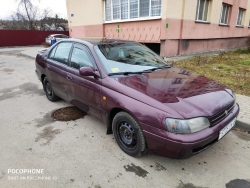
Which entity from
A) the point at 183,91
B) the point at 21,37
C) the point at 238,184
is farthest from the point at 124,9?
the point at 21,37

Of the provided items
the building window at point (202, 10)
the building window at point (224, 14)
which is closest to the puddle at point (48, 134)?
the building window at point (202, 10)

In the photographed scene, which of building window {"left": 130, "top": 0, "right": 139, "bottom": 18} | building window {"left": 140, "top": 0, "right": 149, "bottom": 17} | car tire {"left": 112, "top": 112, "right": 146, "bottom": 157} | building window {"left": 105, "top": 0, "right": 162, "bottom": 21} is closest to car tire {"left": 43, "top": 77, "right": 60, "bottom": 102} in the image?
car tire {"left": 112, "top": 112, "right": 146, "bottom": 157}

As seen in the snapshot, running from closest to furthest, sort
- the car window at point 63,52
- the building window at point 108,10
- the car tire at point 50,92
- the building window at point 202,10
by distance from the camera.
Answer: the car window at point 63,52, the car tire at point 50,92, the building window at point 202,10, the building window at point 108,10

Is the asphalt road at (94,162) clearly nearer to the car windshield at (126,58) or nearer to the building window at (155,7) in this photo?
the car windshield at (126,58)

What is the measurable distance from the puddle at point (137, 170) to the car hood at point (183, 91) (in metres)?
0.93

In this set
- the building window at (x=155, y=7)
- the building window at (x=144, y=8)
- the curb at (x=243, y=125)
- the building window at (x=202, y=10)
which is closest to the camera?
the curb at (x=243, y=125)

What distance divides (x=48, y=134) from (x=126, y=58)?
6.27 ft

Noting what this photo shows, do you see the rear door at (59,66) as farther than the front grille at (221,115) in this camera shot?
Yes

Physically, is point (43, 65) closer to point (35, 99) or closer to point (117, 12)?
point (35, 99)

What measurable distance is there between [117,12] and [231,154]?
34.3ft

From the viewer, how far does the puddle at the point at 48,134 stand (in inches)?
124

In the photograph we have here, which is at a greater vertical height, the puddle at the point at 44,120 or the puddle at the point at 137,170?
the puddle at the point at 44,120

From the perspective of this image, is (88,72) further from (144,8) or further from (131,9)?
(131,9)

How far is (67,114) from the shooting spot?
13.2ft
